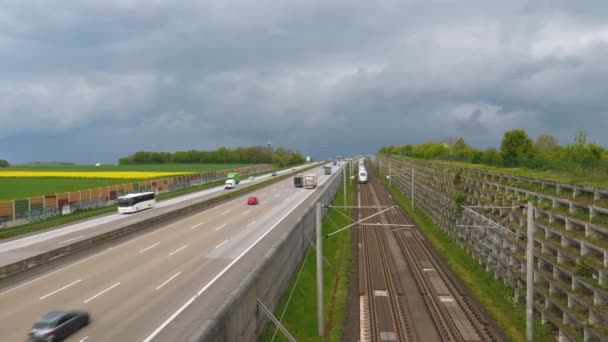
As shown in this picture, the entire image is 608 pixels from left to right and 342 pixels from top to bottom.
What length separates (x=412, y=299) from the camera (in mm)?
25391

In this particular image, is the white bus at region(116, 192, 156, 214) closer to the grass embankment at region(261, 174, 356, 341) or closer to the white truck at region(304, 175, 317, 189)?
the grass embankment at region(261, 174, 356, 341)

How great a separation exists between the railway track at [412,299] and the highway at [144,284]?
7709 mm

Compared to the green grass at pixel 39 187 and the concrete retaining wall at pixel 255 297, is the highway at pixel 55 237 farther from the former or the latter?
the green grass at pixel 39 187

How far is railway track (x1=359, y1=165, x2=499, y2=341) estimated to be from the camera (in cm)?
2070

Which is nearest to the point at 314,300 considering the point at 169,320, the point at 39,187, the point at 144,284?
the point at 169,320

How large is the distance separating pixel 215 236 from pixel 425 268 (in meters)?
19.2

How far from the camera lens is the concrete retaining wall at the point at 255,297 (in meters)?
14.0

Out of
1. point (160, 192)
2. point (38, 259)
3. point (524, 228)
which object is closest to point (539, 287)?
point (524, 228)

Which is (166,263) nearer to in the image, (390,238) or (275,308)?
(275,308)

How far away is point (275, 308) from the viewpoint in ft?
75.5

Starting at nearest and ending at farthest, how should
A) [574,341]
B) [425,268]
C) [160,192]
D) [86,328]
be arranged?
[574,341]
[86,328]
[425,268]
[160,192]

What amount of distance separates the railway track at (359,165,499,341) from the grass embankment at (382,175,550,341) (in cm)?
75

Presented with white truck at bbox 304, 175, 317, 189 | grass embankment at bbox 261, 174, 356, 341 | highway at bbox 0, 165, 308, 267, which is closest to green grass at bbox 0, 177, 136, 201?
highway at bbox 0, 165, 308, 267

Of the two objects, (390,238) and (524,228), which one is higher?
(524,228)
